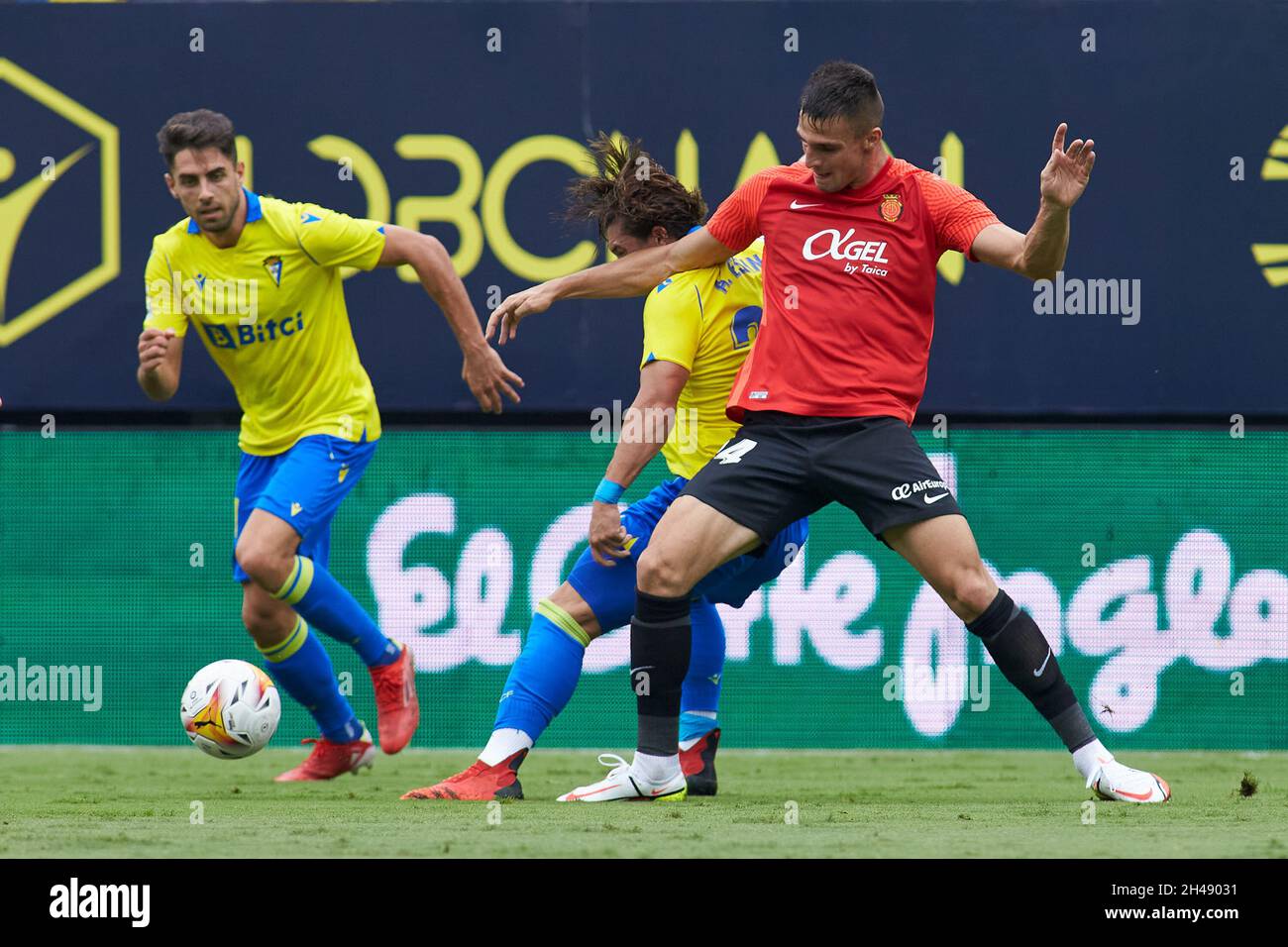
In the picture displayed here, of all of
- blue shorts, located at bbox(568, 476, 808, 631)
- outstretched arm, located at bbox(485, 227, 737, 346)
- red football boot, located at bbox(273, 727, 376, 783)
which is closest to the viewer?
outstretched arm, located at bbox(485, 227, 737, 346)

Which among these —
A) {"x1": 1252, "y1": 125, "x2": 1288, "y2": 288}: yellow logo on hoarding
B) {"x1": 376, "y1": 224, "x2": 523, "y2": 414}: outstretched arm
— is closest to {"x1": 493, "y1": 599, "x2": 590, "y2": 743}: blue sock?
{"x1": 376, "y1": 224, "x2": 523, "y2": 414}: outstretched arm

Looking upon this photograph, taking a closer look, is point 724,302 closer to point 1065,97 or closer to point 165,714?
point 1065,97

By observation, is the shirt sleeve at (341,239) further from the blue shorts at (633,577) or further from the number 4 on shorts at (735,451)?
the number 4 on shorts at (735,451)

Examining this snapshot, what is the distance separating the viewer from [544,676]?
5.91m

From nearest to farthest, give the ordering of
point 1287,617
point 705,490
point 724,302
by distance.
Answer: point 705,490
point 724,302
point 1287,617

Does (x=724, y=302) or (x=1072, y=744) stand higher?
(x=724, y=302)

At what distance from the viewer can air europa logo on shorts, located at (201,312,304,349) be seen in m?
6.64

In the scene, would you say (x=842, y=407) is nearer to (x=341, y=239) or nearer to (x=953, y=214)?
(x=953, y=214)

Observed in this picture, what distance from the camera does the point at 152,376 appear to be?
6.38m

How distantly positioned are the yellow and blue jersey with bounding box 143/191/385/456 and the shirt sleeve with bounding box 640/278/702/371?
1262mm

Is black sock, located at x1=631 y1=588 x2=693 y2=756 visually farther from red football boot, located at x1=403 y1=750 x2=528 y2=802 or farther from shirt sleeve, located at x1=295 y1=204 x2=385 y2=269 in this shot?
shirt sleeve, located at x1=295 y1=204 x2=385 y2=269

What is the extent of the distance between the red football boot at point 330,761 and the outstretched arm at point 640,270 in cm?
207

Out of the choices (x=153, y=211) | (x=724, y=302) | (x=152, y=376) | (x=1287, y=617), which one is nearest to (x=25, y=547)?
(x=153, y=211)

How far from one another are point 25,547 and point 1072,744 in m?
5.40
